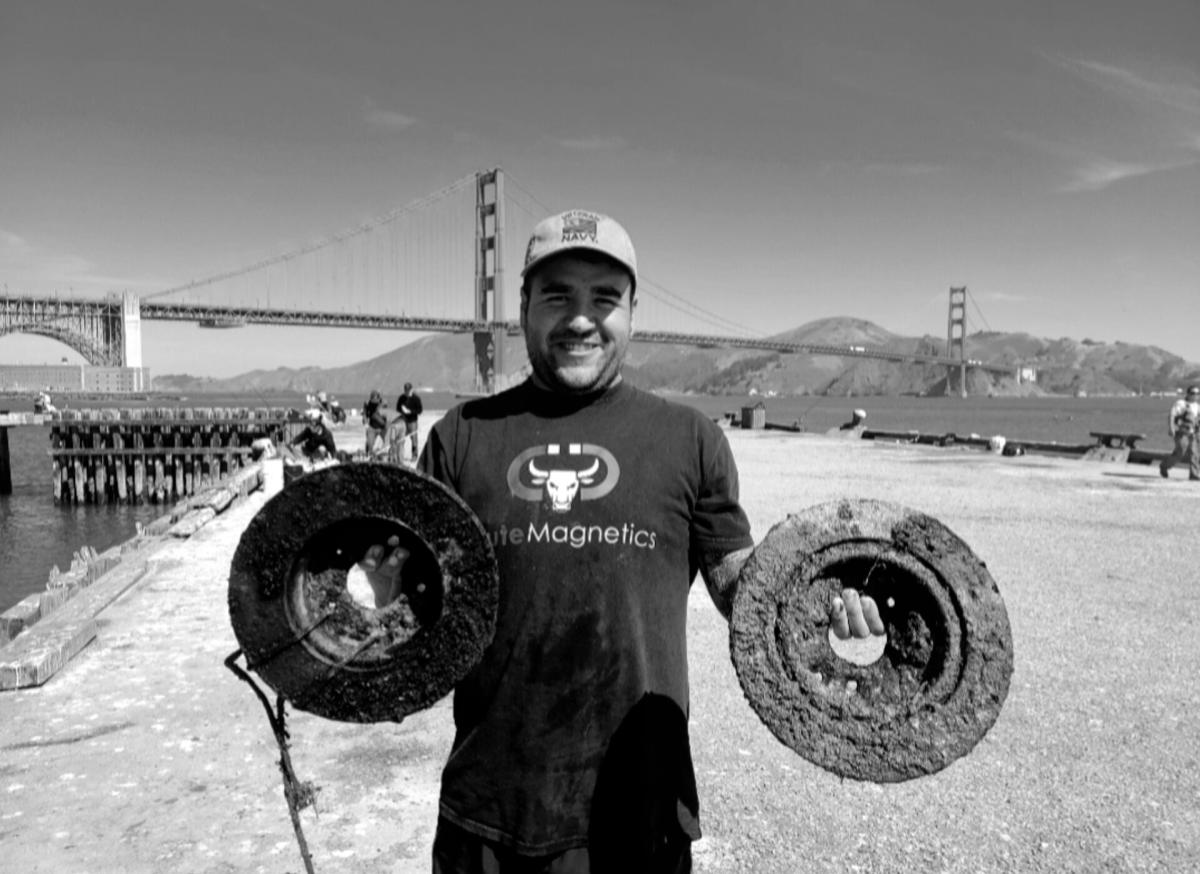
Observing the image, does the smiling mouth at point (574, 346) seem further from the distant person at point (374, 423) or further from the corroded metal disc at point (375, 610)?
the distant person at point (374, 423)

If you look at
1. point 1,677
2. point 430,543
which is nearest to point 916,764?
point 430,543

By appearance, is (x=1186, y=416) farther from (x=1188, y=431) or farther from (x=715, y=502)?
(x=715, y=502)

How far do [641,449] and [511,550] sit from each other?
1.31 feet

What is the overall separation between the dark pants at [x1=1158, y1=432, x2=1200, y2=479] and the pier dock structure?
28.2 metres

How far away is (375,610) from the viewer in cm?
217

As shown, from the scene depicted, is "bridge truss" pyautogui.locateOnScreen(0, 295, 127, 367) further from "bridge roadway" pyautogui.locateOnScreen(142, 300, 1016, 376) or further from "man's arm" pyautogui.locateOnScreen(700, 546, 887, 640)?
"man's arm" pyautogui.locateOnScreen(700, 546, 887, 640)

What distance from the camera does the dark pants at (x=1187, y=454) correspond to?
17.7m

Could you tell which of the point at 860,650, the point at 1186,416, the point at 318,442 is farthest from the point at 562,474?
the point at 1186,416

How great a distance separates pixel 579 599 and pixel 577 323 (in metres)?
0.67

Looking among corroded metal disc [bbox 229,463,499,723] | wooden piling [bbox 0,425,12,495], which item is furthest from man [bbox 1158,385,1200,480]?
wooden piling [bbox 0,425,12,495]

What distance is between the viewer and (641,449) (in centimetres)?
212

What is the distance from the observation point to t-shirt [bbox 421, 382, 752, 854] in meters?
2.03

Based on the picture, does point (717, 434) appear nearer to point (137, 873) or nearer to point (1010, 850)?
point (1010, 850)

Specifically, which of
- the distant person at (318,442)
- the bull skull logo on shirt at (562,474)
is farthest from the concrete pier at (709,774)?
the distant person at (318,442)
